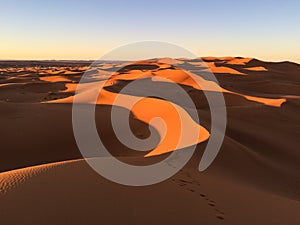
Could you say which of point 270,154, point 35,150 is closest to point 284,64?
point 270,154

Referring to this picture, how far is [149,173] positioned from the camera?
436 centimetres

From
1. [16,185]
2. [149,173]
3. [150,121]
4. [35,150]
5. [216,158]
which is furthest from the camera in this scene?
[150,121]

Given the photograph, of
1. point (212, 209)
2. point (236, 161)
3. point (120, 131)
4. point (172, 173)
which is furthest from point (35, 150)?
point (212, 209)

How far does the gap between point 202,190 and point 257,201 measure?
0.77m

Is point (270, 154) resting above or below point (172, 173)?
below

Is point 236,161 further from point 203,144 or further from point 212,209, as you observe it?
point 212,209

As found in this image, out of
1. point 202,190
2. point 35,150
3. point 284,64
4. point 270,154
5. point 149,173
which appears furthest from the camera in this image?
point 284,64

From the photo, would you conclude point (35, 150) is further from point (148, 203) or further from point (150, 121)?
point (148, 203)

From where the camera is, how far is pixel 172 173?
4508mm

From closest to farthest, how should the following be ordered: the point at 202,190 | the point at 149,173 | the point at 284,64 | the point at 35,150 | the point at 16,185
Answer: the point at 16,185, the point at 202,190, the point at 149,173, the point at 35,150, the point at 284,64

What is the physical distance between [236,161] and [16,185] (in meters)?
4.69

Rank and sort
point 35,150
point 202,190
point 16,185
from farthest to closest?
point 35,150, point 202,190, point 16,185

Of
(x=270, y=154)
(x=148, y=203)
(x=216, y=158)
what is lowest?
(x=270, y=154)

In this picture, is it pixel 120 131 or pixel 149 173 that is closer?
pixel 149 173
